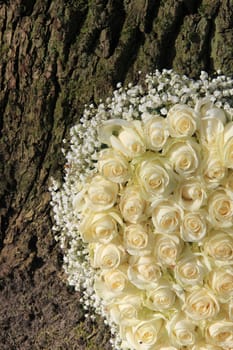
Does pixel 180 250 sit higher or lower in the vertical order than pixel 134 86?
lower

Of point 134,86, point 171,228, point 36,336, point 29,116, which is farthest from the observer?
point 36,336

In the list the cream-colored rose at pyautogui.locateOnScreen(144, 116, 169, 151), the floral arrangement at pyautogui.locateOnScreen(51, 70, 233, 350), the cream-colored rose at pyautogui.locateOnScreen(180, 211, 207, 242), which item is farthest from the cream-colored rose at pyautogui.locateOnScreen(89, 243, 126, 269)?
the cream-colored rose at pyautogui.locateOnScreen(144, 116, 169, 151)

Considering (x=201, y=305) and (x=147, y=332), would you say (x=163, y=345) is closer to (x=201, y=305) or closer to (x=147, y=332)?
(x=147, y=332)

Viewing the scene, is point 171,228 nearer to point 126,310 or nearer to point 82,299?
point 126,310

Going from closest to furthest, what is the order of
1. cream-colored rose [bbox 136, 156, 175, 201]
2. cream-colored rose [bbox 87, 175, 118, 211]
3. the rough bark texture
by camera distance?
cream-colored rose [bbox 136, 156, 175, 201] → cream-colored rose [bbox 87, 175, 118, 211] → the rough bark texture

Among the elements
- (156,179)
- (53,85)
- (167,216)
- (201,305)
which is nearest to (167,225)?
(167,216)

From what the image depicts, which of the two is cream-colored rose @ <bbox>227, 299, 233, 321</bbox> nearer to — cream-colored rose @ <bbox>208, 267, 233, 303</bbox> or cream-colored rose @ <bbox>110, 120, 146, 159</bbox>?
cream-colored rose @ <bbox>208, 267, 233, 303</bbox>

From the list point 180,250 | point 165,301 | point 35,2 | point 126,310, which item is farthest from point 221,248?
point 35,2
